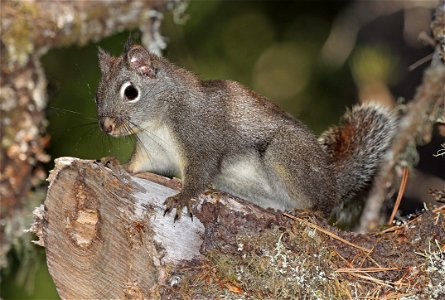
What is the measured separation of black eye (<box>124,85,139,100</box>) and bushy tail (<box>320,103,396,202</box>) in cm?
116

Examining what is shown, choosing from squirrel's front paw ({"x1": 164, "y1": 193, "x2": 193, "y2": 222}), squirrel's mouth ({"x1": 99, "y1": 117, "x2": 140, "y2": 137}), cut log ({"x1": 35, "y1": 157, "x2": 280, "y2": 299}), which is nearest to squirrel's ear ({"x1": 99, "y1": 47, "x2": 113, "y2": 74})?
squirrel's mouth ({"x1": 99, "y1": 117, "x2": 140, "y2": 137})

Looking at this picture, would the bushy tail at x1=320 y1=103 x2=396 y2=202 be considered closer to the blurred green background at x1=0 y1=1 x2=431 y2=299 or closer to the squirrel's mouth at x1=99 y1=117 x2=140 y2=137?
the blurred green background at x1=0 y1=1 x2=431 y2=299

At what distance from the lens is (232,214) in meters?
3.16

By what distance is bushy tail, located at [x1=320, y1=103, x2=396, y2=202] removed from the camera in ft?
12.9

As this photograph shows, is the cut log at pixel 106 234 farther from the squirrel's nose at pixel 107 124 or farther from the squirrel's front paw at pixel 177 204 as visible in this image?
the squirrel's nose at pixel 107 124

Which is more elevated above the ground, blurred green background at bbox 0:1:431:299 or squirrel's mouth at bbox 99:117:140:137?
blurred green background at bbox 0:1:431:299

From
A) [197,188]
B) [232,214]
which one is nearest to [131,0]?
[197,188]

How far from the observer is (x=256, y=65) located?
5305 millimetres

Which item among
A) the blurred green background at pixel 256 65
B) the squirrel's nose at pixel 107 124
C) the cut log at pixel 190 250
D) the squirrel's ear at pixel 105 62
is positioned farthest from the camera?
the blurred green background at pixel 256 65

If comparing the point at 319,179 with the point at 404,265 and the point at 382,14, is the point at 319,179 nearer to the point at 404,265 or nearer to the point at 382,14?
the point at 404,265

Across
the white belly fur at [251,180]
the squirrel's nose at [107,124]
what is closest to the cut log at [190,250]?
the squirrel's nose at [107,124]

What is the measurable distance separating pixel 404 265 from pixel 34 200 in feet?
6.16

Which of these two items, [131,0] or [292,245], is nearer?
[292,245]

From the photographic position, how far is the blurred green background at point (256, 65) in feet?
14.2
